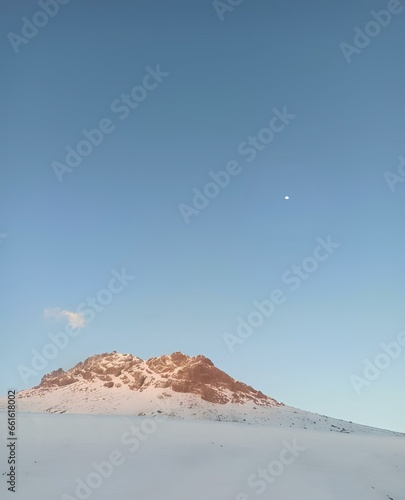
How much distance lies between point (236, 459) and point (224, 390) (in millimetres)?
58468

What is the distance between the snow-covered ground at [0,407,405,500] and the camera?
67.6ft

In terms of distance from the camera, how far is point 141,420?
35.1 metres

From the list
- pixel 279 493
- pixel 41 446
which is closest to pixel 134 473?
pixel 41 446

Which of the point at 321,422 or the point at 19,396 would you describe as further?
the point at 19,396

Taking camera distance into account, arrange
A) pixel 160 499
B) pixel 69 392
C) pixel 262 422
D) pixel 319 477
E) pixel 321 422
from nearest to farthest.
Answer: pixel 160 499
pixel 319 477
pixel 262 422
pixel 321 422
pixel 69 392

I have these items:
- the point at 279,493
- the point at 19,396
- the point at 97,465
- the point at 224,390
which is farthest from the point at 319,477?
the point at 19,396

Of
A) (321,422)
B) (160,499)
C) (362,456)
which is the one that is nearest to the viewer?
(160,499)

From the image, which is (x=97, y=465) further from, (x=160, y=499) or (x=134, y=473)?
(x=160, y=499)

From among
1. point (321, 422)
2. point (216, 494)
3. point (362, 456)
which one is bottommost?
point (321, 422)

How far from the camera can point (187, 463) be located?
25094 millimetres

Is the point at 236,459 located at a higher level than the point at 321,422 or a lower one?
higher

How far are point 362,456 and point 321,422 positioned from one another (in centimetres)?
4453

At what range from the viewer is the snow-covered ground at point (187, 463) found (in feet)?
67.6

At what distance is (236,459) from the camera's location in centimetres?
2659
